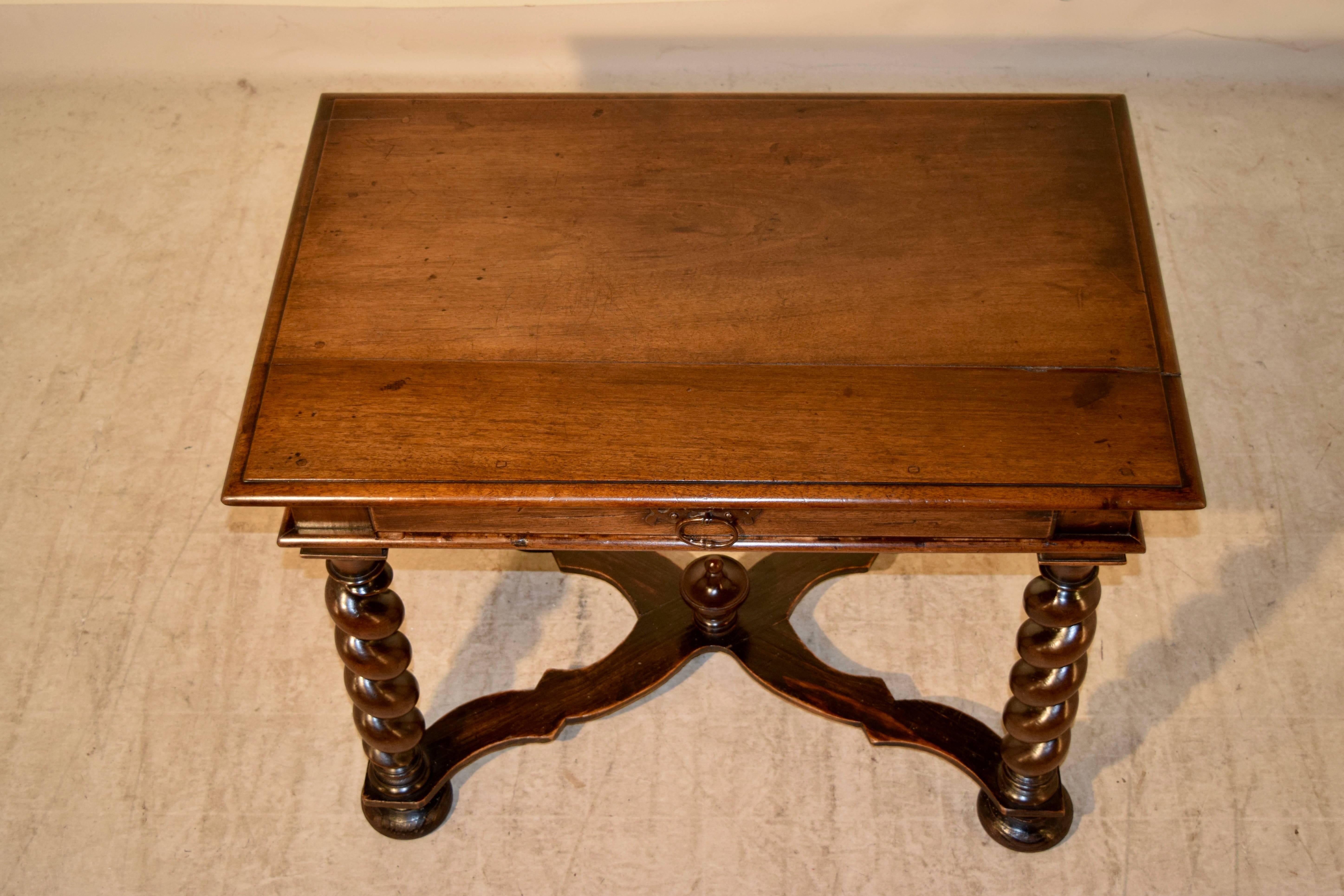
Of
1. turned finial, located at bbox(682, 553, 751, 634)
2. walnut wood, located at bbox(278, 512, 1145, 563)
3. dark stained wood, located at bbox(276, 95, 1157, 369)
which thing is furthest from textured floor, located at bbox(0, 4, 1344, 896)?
dark stained wood, located at bbox(276, 95, 1157, 369)

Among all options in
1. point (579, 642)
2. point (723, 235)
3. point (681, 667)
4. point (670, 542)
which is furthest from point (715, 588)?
point (723, 235)

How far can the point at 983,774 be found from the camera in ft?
6.97

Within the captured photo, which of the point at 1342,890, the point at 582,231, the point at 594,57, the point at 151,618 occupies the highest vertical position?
the point at 594,57

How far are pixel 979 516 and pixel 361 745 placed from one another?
1.18 meters

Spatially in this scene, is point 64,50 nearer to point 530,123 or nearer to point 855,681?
point 530,123

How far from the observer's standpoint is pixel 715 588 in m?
2.22

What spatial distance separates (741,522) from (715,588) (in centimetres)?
54

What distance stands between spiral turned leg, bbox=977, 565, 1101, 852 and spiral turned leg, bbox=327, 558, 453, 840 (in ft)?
2.88

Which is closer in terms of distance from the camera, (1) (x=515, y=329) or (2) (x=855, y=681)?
(1) (x=515, y=329)

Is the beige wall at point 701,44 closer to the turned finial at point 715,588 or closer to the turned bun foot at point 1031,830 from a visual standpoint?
the turned finial at point 715,588

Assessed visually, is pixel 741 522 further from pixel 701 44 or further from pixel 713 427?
pixel 701 44

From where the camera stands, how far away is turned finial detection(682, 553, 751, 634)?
2207 mm

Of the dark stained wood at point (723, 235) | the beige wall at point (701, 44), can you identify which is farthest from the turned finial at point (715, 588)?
the beige wall at point (701, 44)

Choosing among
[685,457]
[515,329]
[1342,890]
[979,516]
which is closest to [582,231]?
[515,329]
